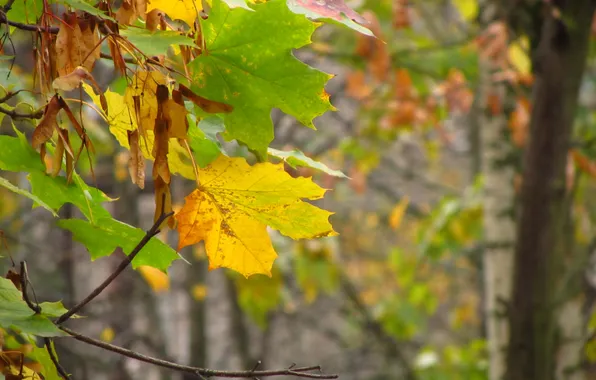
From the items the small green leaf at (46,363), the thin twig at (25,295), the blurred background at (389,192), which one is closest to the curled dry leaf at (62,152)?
the thin twig at (25,295)

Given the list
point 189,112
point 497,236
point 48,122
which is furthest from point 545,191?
point 48,122

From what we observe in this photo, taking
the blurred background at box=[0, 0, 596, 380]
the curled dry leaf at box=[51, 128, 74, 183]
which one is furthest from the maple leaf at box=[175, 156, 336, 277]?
the blurred background at box=[0, 0, 596, 380]

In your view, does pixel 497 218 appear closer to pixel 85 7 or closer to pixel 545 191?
pixel 545 191

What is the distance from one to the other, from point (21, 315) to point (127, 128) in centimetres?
23

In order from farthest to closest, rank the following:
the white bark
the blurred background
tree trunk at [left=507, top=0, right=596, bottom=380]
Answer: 1. the blurred background
2. the white bark
3. tree trunk at [left=507, top=0, right=596, bottom=380]

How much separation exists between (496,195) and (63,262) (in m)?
2.63

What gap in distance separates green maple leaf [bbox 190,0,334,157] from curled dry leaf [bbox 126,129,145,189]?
0.08m

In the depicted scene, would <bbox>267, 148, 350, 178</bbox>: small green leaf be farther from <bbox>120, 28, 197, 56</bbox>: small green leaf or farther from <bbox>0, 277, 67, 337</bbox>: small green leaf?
<bbox>0, 277, 67, 337</bbox>: small green leaf

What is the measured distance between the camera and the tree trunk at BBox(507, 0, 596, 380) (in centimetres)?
205

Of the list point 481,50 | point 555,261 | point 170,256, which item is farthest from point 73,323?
point 170,256

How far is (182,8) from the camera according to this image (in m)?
0.73

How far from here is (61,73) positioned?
2.34ft

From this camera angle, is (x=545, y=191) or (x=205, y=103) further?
(x=545, y=191)

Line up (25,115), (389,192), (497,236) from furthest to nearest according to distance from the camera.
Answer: (389,192)
(497,236)
(25,115)
